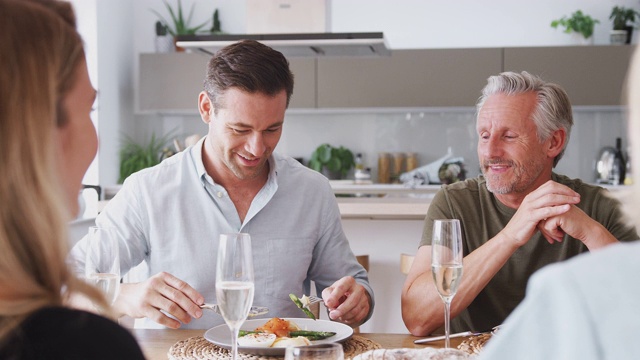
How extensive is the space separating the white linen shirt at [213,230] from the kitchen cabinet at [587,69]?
3.89 m

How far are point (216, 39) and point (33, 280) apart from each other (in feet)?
12.2

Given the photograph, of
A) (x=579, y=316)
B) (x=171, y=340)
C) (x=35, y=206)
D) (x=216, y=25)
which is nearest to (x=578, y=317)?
(x=579, y=316)

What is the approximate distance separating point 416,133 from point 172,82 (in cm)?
199

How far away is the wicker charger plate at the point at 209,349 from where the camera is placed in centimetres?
160

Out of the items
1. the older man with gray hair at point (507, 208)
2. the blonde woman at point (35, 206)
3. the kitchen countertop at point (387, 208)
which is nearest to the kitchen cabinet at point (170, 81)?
the kitchen countertop at point (387, 208)

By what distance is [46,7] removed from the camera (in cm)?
86

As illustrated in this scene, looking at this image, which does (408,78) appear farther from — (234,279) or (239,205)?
(234,279)

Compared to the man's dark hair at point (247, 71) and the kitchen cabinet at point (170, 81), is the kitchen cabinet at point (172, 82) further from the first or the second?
the man's dark hair at point (247, 71)

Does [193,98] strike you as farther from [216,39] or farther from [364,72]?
[216,39]

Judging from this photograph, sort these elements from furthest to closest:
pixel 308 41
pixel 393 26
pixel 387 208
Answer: pixel 393 26 → pixel 308 41 → pixel 387 208

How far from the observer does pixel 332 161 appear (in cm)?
626

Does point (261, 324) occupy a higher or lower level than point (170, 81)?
lower

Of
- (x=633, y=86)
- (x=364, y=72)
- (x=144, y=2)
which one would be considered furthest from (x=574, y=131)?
(x=633, y=86)

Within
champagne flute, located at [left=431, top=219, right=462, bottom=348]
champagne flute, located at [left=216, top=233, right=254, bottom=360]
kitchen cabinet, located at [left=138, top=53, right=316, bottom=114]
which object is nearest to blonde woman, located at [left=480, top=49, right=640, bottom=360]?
champagne flute, located at [left=216, top=233, right=254, bottom=360]
